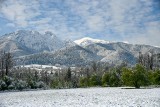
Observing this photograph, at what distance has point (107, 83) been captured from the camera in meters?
105

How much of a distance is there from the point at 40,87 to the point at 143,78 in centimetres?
3445

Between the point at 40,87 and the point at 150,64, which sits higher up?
the point at 150,64

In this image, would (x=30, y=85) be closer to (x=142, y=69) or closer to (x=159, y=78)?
(x=142, y=69)

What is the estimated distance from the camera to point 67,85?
114m

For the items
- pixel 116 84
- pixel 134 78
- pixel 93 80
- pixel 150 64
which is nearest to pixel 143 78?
pixel 134 78

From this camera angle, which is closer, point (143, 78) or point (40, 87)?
point (143, 78)

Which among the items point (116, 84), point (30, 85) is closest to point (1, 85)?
point (30, 85)

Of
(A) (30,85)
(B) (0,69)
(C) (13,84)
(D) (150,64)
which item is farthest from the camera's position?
(D) (150,64)

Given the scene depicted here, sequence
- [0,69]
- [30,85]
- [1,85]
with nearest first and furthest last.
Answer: [1,85] < [30,85] < [0,69]

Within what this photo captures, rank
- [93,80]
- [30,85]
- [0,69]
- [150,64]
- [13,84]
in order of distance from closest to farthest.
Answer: [13,84] → [30,85] → [0,69] → [93,80] → [150,64]

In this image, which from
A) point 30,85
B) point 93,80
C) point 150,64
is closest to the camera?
point 30,85

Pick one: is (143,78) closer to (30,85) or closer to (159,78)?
(159,78)

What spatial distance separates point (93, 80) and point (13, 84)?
39598 millimetres

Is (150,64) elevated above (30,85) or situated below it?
above
